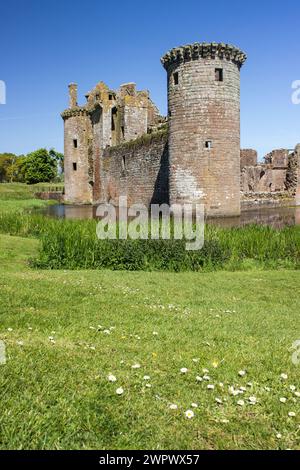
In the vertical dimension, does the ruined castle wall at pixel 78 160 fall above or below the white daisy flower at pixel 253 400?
above

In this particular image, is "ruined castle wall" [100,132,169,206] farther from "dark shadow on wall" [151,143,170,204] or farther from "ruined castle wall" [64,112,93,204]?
"ruined castle wall" [64,112,93,204]

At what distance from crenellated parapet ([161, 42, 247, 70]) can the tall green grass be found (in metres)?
12.4

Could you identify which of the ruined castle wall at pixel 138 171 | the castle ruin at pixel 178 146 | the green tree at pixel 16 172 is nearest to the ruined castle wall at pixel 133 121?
the castle ruin at pixel 178 146

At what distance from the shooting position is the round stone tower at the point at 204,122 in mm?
22266

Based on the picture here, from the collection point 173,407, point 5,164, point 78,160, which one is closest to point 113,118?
point 78,160

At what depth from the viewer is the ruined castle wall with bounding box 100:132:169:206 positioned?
2778cm

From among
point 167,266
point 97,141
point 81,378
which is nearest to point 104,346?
point 81,378

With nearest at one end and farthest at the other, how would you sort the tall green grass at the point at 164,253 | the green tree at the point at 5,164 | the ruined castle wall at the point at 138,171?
the tall green grass at the point at 164,253, the ruined castle wall at the point at 138,171, the green tree at the point at 5,164

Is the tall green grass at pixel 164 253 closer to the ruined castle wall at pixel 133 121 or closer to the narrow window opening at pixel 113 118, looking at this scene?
the ruined castle wall at pixel 133 121

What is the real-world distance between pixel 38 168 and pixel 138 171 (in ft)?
178

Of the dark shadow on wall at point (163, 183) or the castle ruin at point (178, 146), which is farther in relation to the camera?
the dark shadow on wall at point (163, 183)

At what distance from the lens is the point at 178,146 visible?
23.1m

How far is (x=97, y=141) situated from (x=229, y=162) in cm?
1864

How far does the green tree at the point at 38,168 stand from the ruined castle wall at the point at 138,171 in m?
45.8
